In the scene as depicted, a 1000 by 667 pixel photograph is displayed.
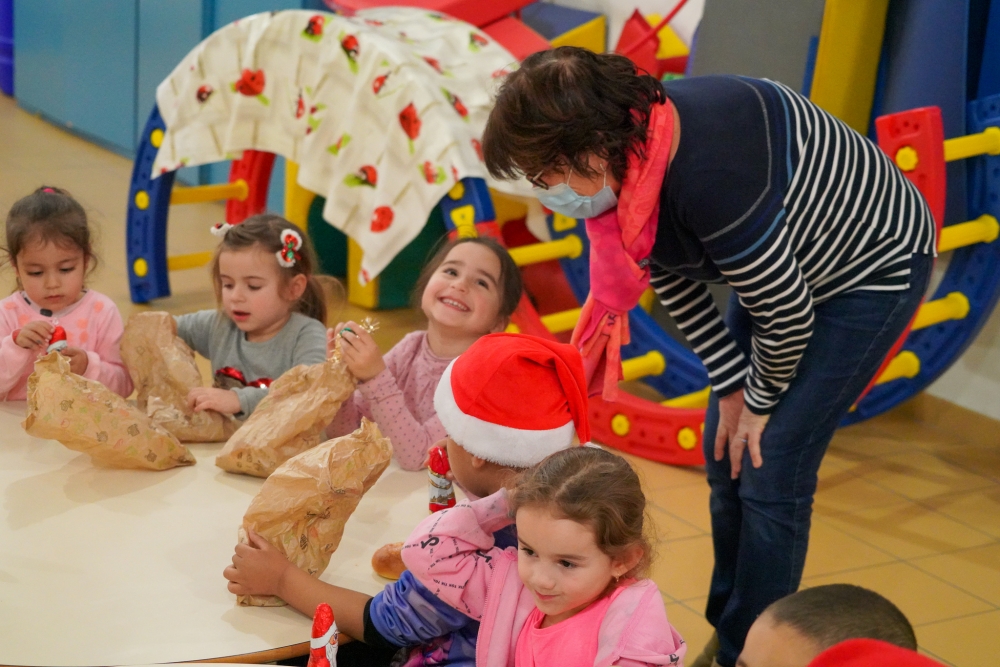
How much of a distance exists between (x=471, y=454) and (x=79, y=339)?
1.05 meters

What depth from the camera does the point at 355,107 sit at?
3.20m

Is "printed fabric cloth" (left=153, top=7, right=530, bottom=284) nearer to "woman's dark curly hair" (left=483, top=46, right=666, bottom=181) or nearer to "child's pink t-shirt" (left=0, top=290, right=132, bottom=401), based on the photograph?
"child's pink t-shirt" (left=0, top=290, right=132, bottom=401)


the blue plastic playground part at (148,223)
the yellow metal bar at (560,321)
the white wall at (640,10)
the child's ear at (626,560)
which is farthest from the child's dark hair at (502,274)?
the white wall at (640,10)

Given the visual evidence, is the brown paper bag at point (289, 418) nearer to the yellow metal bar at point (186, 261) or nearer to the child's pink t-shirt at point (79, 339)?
the child's pink t-shirt at point (79, 339)

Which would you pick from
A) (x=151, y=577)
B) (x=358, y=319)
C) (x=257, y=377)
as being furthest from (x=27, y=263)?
(x=358, y=319)

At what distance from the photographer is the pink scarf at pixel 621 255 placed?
146 centimetres

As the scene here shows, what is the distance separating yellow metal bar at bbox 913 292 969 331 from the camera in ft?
9.41

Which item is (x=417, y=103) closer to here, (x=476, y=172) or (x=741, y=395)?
(x=476, y=172)

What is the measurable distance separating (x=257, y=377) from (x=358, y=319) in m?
1.83

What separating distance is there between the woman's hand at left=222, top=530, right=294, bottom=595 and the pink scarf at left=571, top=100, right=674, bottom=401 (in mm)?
575

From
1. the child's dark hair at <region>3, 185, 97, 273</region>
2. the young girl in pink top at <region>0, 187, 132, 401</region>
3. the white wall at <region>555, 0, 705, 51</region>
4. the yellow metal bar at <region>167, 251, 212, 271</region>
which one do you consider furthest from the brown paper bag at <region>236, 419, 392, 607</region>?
the white wall at <region>555, 0, 705, 51</region>

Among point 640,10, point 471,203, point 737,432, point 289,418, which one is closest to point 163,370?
point 289,418

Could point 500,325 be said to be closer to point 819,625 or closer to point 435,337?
point 435,337

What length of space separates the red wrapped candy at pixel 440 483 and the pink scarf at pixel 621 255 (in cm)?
29
